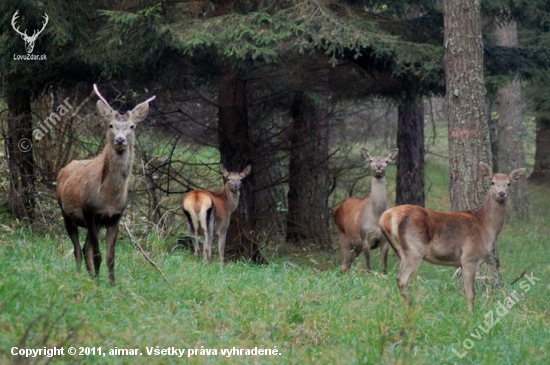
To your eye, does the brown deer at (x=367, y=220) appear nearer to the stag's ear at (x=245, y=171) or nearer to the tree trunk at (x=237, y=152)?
the tree trunk at (x=237, y=152)

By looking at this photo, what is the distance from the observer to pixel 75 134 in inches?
587

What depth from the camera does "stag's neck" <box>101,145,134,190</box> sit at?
361 inches

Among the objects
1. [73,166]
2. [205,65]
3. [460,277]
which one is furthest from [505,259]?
[73,166]

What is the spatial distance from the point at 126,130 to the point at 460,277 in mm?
4927

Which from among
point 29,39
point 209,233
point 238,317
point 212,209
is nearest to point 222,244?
point 209,233

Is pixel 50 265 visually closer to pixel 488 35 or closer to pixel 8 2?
pixel 8 2

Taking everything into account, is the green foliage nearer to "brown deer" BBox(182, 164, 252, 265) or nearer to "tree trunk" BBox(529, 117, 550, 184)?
"brown deer" BBox(182, 164, 252, 265)

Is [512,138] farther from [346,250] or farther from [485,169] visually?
[485,169]

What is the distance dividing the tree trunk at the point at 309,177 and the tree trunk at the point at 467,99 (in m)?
4.37

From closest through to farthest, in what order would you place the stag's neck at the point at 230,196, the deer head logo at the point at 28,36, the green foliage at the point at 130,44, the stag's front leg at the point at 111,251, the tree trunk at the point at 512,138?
the stag's front leg at the point at 111,251
the green foliage at the point at 130,44
the deer head logo at the point at 28,36
the stag's neck at the point at 230,196
the tree trunk at the point at 512,138

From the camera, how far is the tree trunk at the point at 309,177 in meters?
16.2

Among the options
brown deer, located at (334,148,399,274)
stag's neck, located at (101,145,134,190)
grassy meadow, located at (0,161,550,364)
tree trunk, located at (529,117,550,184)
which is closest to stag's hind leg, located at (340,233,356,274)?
brown deer, located at (334,148,399,274)

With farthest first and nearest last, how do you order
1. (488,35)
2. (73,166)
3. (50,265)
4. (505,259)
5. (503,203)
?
(505,259) < (488,35) < (503,203) < (73,166) < (50,265)

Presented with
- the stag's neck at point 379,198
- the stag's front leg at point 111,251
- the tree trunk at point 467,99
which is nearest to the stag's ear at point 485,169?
the tree trunk at point 467,99
